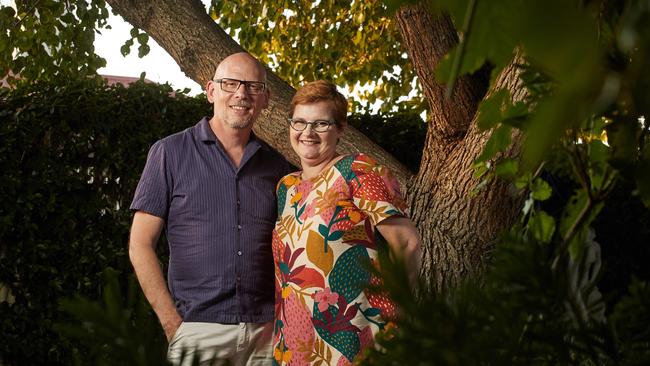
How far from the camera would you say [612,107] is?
0.55 meters

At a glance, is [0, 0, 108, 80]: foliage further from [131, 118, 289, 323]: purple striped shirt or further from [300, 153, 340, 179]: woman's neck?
[300, 153, 340, 179]: woman's neck

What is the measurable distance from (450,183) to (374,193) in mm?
1876

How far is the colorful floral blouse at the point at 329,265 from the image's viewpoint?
133 inches

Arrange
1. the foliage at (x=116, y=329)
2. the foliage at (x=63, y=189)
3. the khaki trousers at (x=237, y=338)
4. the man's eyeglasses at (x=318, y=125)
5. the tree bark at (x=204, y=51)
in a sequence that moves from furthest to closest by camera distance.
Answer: the foliage at (x=63, y=189) → the tree bark at (x=204, y=51) → the man's eyeglasses at (x=318, y=125) → the khaki trousers at (x=237, y=338) → the foliage at (x=116, y=329)

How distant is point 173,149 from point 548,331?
3528 mm

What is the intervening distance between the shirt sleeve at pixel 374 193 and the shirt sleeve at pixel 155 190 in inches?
35.6

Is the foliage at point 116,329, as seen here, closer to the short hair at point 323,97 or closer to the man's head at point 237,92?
the short hair at point 323,97

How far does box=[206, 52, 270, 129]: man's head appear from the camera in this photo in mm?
3936

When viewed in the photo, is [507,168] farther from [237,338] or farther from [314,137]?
[237,338]

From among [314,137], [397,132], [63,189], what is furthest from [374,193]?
[397,132]

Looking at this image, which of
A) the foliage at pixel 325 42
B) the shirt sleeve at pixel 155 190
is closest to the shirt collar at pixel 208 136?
the shirt sleeve at pixel 155 190

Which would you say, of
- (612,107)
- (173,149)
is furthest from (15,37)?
(612,107)

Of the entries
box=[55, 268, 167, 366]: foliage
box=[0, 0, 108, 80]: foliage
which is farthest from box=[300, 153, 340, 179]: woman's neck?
box=[0, 0, 108, 80]: foliage

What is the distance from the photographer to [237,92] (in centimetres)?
395
